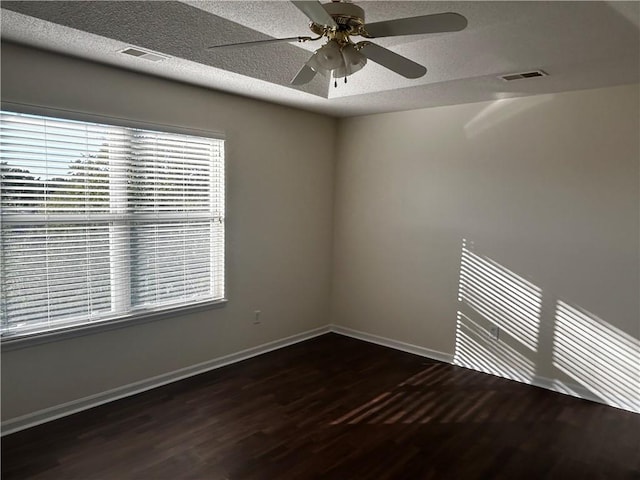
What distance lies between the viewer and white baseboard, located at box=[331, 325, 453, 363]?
4.49 m

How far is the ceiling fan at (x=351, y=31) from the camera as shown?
73.9 inches

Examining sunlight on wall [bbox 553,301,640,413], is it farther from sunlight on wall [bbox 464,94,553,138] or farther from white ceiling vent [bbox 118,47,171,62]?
white ceiling vent [bbox 118,47,171,62]

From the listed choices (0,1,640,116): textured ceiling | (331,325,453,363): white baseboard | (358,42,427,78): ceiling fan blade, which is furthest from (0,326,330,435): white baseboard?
(358,42,427,78): ceiling fan blade

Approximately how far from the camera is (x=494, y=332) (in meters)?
4.14

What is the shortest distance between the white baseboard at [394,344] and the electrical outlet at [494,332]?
0.47 meters

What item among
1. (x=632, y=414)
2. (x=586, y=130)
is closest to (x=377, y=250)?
(x=586, y=130)

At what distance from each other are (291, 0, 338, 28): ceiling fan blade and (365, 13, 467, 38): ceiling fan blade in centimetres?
23

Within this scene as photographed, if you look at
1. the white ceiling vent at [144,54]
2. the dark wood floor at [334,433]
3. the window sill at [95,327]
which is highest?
the white ceiling vent at [144,54]

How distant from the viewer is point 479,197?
13.8 ft

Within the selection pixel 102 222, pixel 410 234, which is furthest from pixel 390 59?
pixel 410 234

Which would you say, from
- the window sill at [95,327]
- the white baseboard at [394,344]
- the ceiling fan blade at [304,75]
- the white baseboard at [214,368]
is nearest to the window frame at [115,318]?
the window sill at [95,327]

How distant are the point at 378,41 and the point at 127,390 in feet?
10.2

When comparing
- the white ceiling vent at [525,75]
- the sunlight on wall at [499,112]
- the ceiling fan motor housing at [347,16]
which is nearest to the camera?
the ceiling fan motor housing at [347,16]

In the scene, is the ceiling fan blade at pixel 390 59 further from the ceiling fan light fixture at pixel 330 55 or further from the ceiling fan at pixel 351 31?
the ceiling fan light fixture at pixel 330 55
